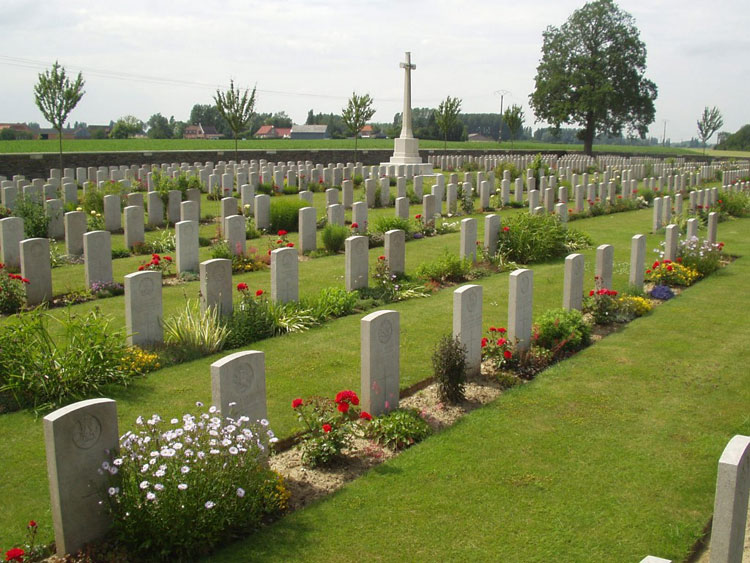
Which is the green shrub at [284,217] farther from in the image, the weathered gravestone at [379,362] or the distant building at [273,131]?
the distant building at [273,131]

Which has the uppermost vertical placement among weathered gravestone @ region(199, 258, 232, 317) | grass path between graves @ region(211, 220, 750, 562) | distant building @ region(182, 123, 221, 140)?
distant building @ region(182, 123, 221, 140)

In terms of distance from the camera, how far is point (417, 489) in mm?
5215

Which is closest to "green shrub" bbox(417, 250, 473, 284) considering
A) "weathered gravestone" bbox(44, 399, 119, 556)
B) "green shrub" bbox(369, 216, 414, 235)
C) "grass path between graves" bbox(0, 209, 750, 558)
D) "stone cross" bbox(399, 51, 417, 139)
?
"grass path between graves" bbox(0, 209, 750, 558)

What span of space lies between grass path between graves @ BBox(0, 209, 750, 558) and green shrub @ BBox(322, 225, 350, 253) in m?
0.82

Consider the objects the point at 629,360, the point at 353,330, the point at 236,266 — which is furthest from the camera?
the point at 236,266

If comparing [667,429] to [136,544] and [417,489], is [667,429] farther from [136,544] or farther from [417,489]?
[136,544]

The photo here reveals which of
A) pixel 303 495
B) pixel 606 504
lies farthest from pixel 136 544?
pixel 606 504

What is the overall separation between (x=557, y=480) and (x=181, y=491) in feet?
9.28

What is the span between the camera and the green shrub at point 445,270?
39.8 feet

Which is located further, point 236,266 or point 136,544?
Answer: point 236,266

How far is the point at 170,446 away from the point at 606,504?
10.2ft

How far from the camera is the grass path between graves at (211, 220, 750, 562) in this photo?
14.9ft

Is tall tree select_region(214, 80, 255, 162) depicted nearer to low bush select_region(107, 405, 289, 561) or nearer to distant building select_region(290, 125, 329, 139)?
low bush select_region(107, 405, 289, 561)

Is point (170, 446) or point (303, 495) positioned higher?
point (170, 446)
